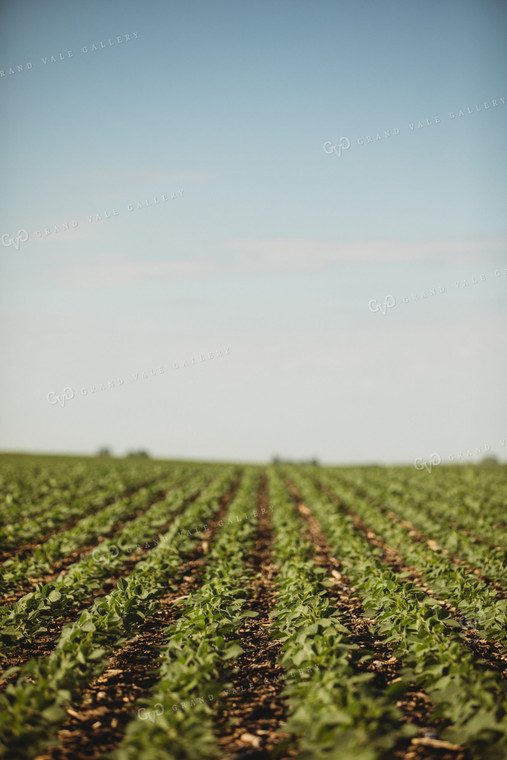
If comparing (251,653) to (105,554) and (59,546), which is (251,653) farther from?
(59,546)

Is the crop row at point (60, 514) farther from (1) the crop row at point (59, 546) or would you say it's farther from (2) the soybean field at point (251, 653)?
(1) the crop row at point (59, 546)

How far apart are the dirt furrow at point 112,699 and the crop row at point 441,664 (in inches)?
116

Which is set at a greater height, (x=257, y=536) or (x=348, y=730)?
(x=348, y=730)

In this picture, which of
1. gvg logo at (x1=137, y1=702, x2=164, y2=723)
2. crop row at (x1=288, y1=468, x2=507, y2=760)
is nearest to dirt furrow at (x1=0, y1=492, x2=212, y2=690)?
gvg logo at (x1=137, y1=702, x2=164, y2=723)

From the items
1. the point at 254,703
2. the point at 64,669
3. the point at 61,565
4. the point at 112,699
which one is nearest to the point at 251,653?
the point at 254,703

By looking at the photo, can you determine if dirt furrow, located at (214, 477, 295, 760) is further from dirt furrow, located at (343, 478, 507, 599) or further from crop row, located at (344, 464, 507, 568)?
crop row, located at (344, 464, 507, 568)

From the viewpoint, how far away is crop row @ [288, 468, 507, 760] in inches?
155

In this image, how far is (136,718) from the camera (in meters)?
4.77

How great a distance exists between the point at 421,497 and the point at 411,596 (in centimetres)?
1486

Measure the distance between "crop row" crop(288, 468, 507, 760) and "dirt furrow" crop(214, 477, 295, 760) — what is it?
150cm

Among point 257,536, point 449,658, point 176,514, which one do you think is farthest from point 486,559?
point 176,514

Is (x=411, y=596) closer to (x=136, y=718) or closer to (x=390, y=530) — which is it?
(x=136, y=718)

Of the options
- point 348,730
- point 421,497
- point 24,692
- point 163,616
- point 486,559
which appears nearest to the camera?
point 348,730

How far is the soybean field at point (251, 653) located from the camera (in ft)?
12.9
